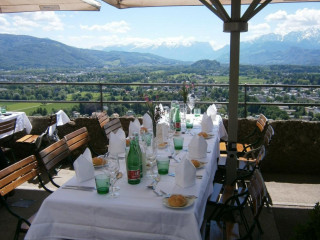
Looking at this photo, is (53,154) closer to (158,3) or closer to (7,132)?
(7,132)

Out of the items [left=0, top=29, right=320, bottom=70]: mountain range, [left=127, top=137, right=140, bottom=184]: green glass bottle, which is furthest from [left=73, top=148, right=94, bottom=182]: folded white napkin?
[left=0, top=29, right=320, bottom=70]: mountain range

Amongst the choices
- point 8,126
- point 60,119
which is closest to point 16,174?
point 8,126

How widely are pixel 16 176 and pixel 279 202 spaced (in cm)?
302

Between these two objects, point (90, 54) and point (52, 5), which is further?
point (90, 54)

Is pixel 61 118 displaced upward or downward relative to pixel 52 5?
downward

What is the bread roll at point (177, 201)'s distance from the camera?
2.02m

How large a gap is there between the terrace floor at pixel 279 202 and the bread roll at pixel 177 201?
1.67 metres

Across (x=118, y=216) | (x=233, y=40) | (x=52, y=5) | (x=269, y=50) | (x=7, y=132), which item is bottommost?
(x=7, y=132)

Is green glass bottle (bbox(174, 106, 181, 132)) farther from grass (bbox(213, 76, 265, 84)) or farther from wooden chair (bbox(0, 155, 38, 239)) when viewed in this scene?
grass (bbox(213, 76, 265, 84))

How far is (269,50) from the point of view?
14.2 meters

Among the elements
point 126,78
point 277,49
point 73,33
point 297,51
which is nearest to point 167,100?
point 126,78

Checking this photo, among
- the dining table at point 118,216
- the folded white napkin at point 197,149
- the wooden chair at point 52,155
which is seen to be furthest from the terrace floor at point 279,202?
the dining table at point 118,216

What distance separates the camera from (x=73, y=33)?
1106 inches

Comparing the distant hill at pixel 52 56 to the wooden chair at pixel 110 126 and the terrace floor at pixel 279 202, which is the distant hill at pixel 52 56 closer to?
the wooden chair at pixel 110 126
